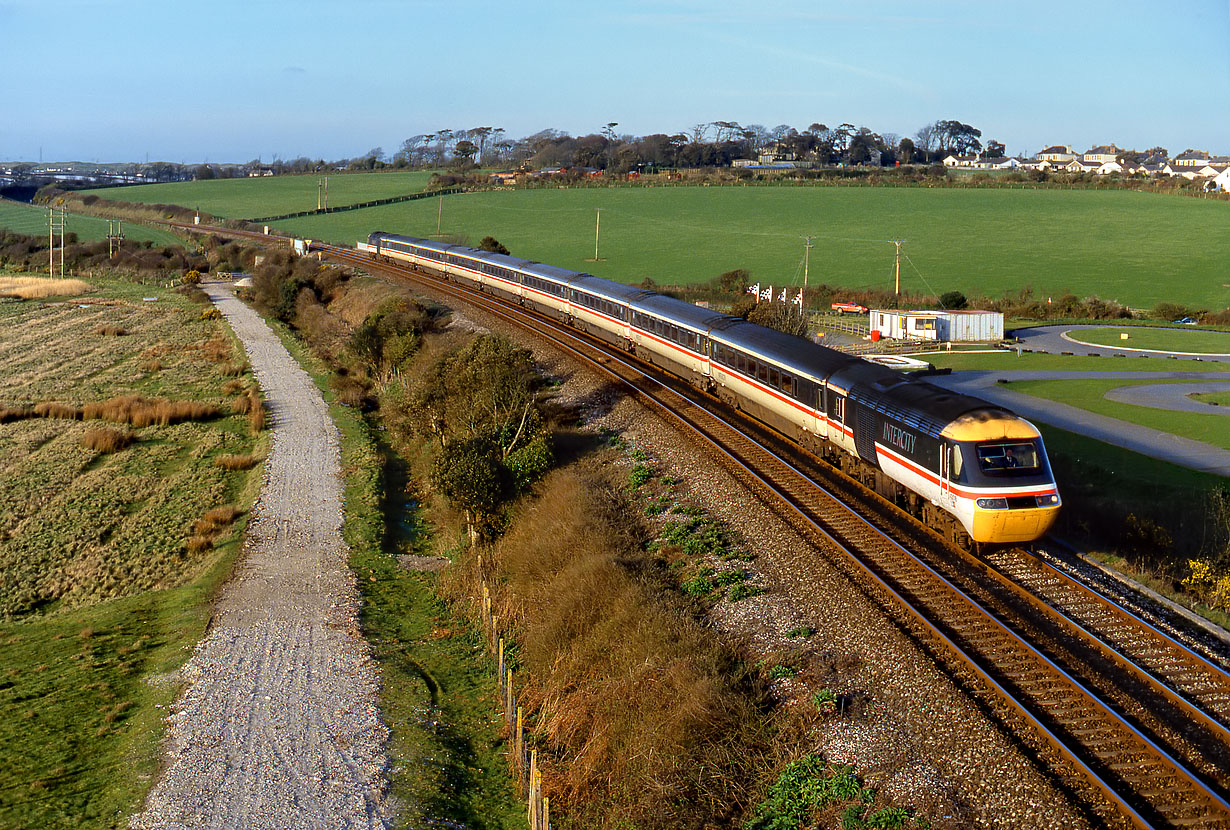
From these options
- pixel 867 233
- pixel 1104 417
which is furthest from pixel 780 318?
pixel 867 233

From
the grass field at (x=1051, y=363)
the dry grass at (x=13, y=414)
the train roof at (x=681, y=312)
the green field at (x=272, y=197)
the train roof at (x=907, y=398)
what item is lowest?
the dry grass at (x=13, y=414)

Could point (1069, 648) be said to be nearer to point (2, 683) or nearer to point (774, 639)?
point (774, 639)

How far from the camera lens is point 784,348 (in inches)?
1142

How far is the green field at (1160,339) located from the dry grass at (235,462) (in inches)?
2020

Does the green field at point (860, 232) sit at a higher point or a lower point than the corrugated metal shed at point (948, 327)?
higher

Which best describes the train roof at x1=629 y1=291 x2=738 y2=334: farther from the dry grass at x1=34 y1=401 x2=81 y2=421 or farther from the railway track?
the dry grass at x1=34 y1=401 x2=81 y2=421

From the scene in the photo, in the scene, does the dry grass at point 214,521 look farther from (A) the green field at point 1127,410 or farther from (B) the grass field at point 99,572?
(A) the green field at point 1127,410

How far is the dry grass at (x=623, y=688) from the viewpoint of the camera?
14.5m

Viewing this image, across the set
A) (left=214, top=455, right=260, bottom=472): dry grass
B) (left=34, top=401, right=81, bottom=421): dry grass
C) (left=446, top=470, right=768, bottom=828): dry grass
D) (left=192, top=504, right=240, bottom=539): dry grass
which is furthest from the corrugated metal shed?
(left=34, top=401, right=81, bottom=421): dry grass

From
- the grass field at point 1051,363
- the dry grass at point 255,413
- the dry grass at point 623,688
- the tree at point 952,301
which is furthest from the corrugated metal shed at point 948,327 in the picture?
the dry grass at point 623,688

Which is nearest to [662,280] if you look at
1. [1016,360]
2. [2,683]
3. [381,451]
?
[1016,360]

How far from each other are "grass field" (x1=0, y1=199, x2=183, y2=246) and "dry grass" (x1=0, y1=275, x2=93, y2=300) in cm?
2701

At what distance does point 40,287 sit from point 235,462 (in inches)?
2911

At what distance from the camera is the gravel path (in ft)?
50.7
